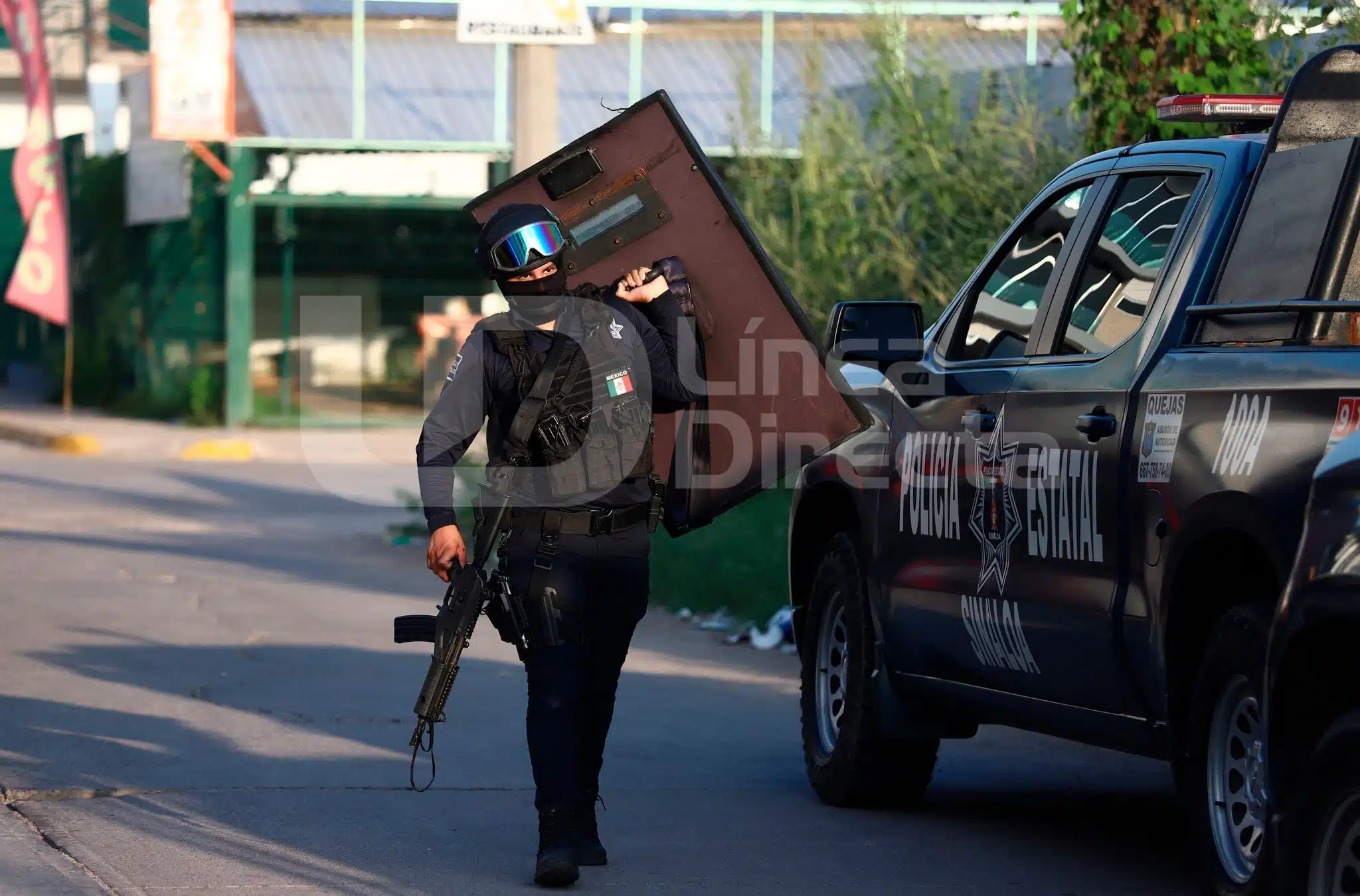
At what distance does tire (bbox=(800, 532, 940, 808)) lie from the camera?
22.3 feet

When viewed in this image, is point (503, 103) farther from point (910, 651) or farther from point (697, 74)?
point (910, 651)

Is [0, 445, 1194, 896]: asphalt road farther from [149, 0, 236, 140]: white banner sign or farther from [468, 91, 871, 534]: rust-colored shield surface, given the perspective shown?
[149, 0, 236, 140]: white banner sign

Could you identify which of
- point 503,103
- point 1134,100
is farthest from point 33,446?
point 1134,100

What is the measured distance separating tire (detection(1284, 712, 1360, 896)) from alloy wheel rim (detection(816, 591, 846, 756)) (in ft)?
10.1

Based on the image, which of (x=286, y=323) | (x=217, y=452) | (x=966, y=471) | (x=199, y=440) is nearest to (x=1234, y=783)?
(x=966, y=471)

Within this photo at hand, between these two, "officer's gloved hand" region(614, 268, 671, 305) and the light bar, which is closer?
the light bar

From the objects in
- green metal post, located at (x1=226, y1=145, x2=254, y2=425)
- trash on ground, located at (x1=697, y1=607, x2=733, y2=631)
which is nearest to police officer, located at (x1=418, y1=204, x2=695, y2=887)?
trash on ground, located at (x1=697, y1=607, x2=733, y2=631)

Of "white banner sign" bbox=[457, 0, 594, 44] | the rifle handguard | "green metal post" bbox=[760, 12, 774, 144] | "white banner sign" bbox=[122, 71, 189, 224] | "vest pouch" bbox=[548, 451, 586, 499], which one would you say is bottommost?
the rifle handguard

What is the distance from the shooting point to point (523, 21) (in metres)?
14.9

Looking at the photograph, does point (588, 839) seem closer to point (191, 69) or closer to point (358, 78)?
point (191, 69)

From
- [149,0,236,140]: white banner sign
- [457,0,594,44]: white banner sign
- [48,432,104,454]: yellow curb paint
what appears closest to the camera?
[457,0,594,44]: white banner sign

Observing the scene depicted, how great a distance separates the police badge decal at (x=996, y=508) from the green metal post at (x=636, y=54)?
776 inches

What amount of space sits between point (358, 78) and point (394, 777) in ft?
64.0

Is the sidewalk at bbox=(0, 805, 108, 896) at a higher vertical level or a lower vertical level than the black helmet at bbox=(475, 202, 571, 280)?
lower
